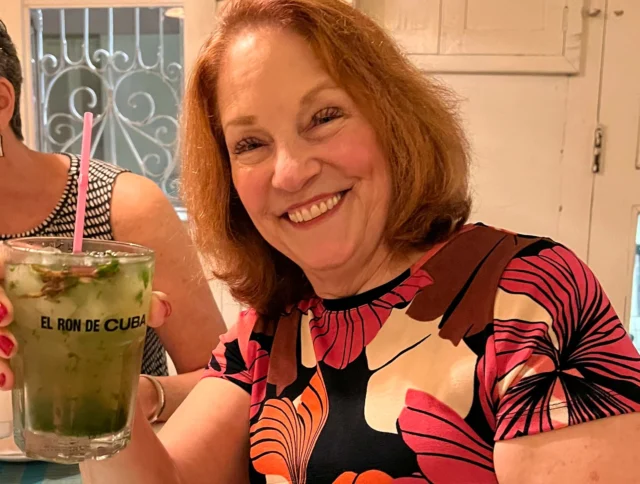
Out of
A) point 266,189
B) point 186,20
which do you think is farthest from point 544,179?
point 266,189

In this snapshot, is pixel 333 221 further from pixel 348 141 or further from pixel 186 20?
pixel 186 20

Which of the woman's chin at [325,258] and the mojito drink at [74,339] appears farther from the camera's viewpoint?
the woman's chin at [325,258]

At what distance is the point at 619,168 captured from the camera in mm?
2516

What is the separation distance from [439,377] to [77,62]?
2.54 metres

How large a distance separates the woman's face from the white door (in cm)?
171

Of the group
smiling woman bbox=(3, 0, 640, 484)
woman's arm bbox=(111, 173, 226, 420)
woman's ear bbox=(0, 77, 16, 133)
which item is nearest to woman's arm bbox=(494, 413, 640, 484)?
smiling woman bbox=(3, 0, 640, 484)

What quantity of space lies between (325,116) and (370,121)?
75 millimetres

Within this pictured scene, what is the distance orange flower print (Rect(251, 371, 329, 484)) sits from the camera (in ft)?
3.40

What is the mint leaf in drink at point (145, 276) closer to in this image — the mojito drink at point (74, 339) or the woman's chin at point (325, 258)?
the mojito drink at point (74, 339)

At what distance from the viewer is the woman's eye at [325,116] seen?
3.52 ft

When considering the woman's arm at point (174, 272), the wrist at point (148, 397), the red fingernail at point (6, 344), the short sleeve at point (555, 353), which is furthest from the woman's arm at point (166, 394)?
the short sleeve at point (555, 353)

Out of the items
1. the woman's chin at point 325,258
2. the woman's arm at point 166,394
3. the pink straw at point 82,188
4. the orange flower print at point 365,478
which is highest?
the pink straw at point 82,188

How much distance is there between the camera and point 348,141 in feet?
3.53

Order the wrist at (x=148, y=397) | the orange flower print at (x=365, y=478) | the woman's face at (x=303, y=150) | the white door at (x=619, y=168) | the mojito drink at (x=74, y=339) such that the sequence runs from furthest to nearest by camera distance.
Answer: the white door at (x=619, y=168) < the wrist at (x=148, y=397) < the woman's face at (x=303, y=150) < the orange flower print at (x=365, y=478) < the mojito drink at (x=74, y=339)
